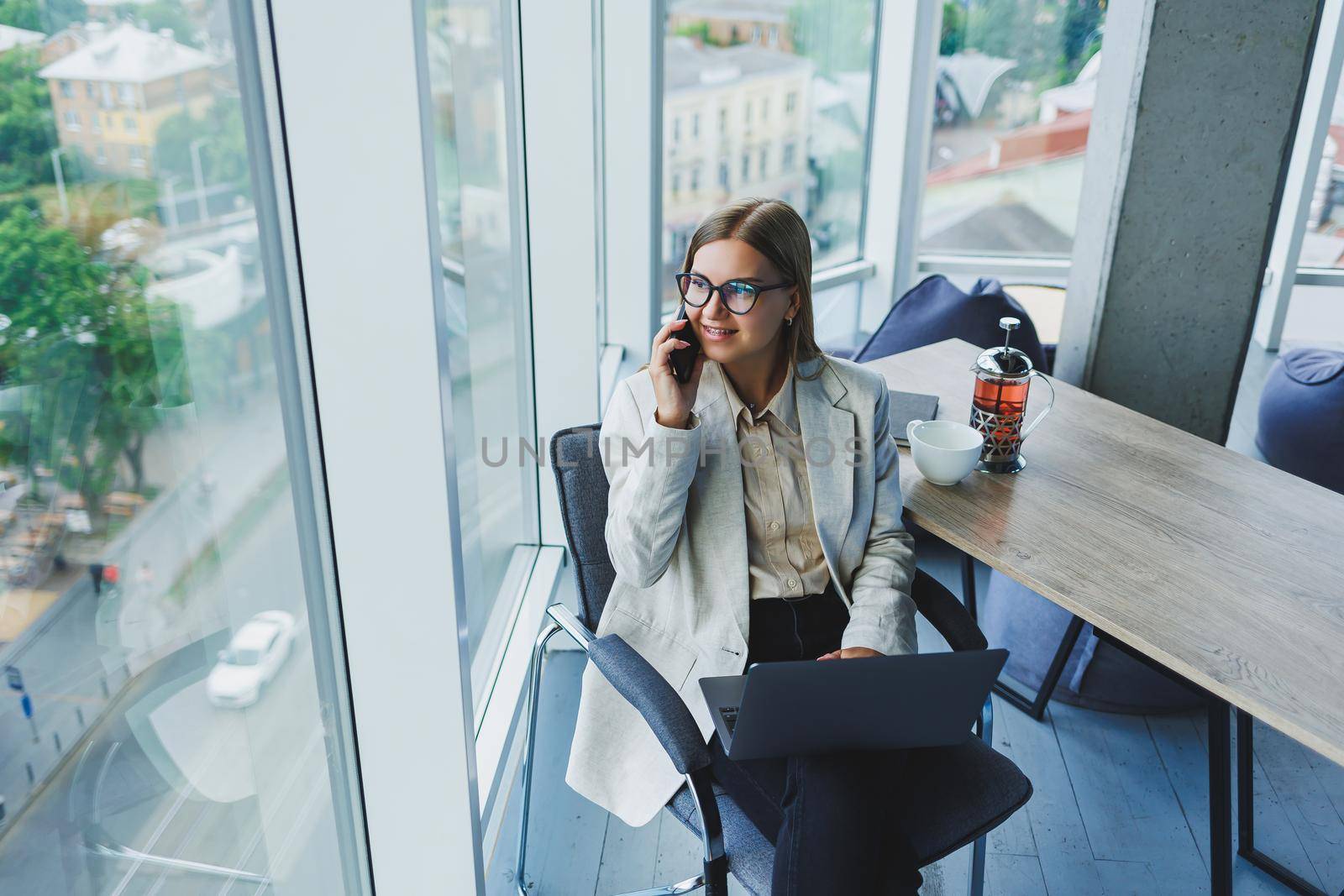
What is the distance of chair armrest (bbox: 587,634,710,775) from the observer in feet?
4.86

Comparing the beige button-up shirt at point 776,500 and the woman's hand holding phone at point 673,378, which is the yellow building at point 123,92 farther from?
the beige button-up shirt at point 776,500

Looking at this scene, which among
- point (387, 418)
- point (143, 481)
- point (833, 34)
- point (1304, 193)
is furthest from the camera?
point (1304, 193)

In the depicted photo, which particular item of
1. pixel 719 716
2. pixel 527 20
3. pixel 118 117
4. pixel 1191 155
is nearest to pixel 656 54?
pixel 527 20

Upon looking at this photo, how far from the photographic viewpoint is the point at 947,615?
1806 mm

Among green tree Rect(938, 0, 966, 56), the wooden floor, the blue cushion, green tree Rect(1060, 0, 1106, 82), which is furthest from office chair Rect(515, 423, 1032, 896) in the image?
green tree Rect(1060, 0, 1106, 82)

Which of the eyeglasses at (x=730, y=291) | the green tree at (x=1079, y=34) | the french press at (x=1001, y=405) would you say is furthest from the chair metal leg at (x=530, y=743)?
the green tree at (x=1079, y=34)

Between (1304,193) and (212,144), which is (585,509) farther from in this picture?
(1304,193)

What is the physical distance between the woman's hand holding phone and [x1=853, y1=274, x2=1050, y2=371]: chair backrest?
1.51 meters

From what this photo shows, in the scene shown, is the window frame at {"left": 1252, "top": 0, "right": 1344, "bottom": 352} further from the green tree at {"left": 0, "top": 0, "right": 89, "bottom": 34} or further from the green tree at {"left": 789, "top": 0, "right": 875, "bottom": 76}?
the green tree at {"left": 0, "top": 0, "right": 89, "bottom": 34}

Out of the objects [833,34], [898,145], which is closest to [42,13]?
[833,34]

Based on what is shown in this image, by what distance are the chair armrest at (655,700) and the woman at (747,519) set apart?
159 mm

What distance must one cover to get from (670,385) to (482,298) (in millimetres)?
791

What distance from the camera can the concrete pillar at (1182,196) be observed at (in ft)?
8.20

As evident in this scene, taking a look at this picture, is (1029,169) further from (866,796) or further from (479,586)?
(866,796)
